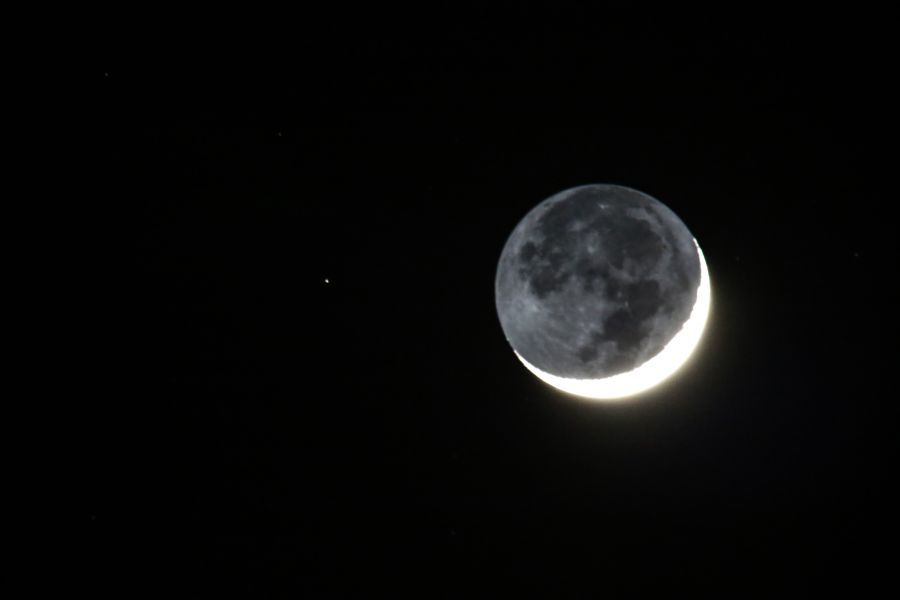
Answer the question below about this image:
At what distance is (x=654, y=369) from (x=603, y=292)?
771 millimetres

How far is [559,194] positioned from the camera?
5.94 meters

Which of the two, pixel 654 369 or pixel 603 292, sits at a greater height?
pixel 603 292

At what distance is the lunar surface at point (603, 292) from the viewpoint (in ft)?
17.5

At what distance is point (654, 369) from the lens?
5.59m

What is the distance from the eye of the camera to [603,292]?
17.5 feet

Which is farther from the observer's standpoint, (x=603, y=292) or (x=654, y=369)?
(x=654, y=369)

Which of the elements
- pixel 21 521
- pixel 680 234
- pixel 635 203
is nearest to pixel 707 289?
pixel 680 234

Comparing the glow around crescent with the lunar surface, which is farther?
the glow around crescent

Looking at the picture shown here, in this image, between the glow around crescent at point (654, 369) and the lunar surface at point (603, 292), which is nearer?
the lunar surface at point (603, 292)

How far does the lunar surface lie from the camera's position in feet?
17.5

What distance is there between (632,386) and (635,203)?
1.41 m

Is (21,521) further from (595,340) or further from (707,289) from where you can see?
(707,289)

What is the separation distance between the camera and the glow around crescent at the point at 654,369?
5.52 m

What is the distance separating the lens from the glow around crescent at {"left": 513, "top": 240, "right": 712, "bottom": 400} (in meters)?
5.52
